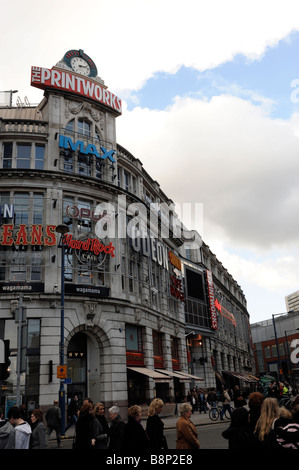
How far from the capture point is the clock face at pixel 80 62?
35812 millimetres

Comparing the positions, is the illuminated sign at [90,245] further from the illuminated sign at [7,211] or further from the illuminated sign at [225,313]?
the illuminated sign at [225,313]

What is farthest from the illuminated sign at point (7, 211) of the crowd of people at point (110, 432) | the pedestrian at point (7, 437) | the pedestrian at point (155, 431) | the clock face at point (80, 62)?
the pedestrian at point (155, 431)

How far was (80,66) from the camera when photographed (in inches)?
1431

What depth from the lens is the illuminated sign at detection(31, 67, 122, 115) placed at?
32.8m

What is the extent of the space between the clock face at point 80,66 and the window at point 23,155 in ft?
28.7

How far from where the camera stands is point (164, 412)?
2956 centimetres

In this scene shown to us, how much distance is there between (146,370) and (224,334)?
1539 inches

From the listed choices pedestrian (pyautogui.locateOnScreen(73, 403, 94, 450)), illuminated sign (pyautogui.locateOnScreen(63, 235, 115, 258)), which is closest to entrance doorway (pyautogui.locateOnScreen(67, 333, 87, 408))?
illuminated sign (pyautogui.locateOnScreen(63, 235, 115, 258))

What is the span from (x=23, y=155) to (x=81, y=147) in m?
4.37

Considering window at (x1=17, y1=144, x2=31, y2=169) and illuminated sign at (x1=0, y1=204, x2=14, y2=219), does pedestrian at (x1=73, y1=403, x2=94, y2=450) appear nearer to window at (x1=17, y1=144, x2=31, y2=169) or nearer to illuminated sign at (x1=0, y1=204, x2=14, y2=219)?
illuminated sign at (x1=0, y1=204, x2=14, y2=219)

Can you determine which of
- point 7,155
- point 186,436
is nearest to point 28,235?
point 7,155

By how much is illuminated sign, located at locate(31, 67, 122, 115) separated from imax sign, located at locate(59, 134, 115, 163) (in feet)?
14.7

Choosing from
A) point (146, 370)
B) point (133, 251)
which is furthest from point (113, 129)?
point (146, 370)

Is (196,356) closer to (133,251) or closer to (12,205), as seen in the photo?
(133,251)
